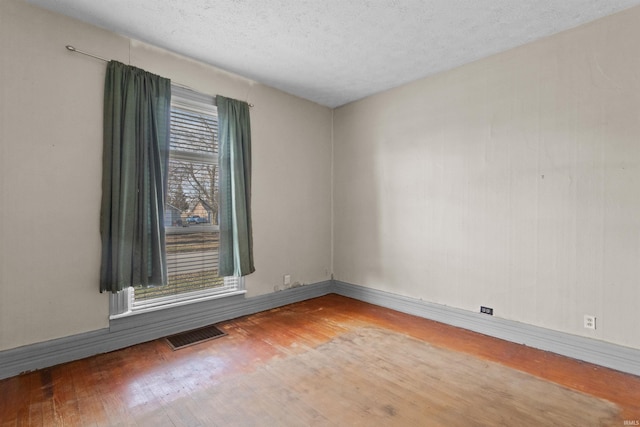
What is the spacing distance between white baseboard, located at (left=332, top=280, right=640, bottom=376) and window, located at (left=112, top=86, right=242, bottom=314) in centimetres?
217

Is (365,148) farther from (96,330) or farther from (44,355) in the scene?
(44,355)

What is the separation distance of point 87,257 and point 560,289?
4111 mm

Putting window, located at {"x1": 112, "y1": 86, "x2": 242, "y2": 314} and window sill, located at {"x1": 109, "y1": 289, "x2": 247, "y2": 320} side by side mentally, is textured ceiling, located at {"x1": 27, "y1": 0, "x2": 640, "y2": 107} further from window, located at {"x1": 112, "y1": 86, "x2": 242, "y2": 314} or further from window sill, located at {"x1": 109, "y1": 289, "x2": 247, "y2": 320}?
window sill, located at {"x1": 109, "y1": 289, "x2": 247, "y2": 320}

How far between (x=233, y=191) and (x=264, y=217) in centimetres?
57

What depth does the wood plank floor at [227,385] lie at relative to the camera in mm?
1762

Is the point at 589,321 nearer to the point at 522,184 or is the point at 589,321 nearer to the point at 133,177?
the point at 522,184

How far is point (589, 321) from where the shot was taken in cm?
246

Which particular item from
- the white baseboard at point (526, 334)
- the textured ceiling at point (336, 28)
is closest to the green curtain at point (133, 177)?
the textured ceiling at point (336, 28)

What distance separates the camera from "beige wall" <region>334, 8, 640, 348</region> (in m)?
2.35

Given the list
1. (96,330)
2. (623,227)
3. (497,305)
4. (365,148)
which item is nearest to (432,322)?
(497,305)

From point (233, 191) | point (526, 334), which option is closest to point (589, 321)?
point (526, 334)

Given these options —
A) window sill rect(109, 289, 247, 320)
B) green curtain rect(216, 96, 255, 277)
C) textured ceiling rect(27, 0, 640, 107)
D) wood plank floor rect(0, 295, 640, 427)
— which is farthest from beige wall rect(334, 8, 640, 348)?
window sill rect(109, 289, 247, 320)

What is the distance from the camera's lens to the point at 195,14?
238 cm

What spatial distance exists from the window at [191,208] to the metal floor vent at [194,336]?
12.8 inches
